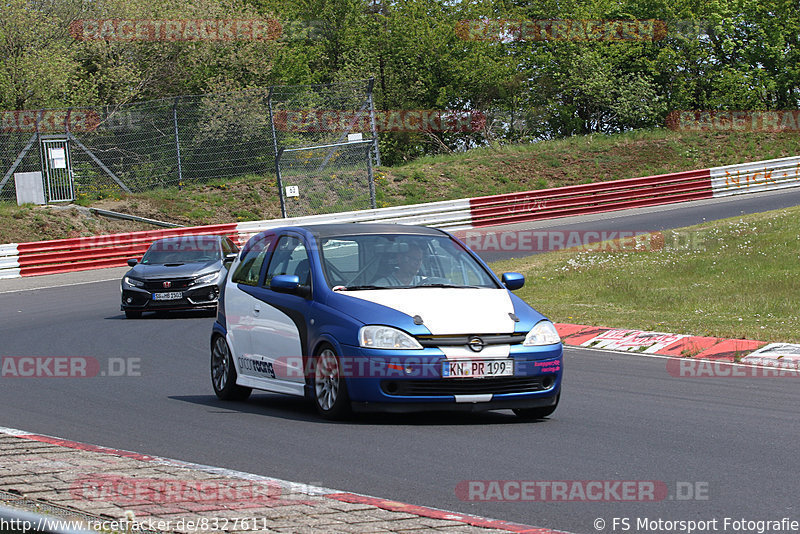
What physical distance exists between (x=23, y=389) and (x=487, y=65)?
4952cm

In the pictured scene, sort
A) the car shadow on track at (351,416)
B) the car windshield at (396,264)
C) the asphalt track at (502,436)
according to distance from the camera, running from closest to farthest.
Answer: the asphalt track at (502,436)
the car shadow on track at (351,416)
the car windshield at (396,264)

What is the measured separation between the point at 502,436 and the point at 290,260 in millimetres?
2698

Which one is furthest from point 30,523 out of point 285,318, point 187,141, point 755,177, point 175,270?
point 755,177

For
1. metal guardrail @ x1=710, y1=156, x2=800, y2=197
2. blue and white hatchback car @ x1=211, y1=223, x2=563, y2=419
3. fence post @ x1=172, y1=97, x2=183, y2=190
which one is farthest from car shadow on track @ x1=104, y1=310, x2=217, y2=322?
metal guardrail @ x1=710, y1=156, x2=800, y2=197

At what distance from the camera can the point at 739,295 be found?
59.6 ft

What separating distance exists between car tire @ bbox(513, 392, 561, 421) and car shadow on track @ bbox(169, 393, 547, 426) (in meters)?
0.06

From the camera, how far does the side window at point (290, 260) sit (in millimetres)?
9461

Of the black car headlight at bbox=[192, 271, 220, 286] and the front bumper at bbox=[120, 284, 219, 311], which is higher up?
the black car headlight at bbox=[192, 271, 220, 286]

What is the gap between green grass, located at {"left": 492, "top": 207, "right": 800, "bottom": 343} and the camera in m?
15.6

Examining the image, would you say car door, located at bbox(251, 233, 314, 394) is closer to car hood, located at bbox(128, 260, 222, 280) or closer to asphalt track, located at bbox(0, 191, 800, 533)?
asphalt track, located at bbox(0, 191, 800, 533)

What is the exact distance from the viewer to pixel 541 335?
8719mm

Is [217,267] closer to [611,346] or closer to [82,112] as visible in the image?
[611,346]

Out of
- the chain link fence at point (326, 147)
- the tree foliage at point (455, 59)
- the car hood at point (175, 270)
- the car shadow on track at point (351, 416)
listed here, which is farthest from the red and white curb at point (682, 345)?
the tree foliage at point (455, 59)

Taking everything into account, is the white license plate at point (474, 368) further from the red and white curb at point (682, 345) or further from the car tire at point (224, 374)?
the red and white curb at point (682, 345)
